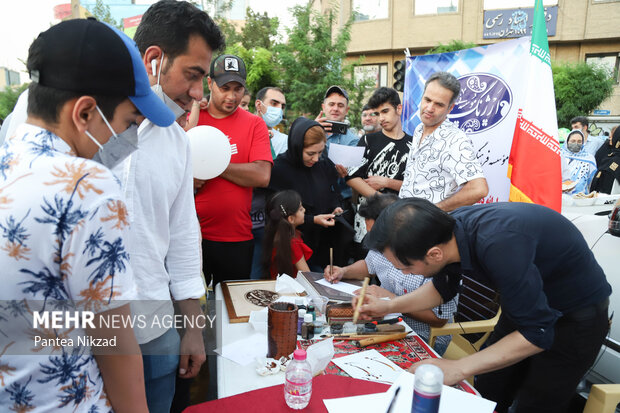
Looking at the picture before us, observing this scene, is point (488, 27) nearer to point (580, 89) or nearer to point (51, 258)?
point (580, 89)

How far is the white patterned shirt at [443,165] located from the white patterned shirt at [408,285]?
22.2 inches

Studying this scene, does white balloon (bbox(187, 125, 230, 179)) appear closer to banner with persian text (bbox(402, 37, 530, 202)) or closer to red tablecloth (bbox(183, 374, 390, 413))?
red tablecloth (bbox(183, 374, 390, 413))

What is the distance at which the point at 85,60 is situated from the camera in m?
0.75

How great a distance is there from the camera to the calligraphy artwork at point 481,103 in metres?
3.46

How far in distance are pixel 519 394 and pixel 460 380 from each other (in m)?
0.63

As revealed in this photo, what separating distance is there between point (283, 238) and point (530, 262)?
5.08 feet

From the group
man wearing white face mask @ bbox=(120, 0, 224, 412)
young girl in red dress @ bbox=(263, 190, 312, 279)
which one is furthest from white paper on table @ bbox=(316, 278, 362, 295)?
man wearing white face mask @ bbox=(120, 0, 224, 412)

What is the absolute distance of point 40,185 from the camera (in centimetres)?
66

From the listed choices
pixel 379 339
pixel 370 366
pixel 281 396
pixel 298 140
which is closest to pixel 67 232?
pixel 281 396

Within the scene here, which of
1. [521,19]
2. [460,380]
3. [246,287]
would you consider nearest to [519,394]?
[460,380]

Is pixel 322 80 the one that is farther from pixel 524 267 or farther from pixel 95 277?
pixel 95 277

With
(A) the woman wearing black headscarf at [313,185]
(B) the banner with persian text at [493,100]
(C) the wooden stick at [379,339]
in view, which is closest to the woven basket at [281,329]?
(C) the wooden stick at [379,339]

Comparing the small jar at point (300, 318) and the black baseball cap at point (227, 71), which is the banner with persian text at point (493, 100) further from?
the small jar at point (300, 318)

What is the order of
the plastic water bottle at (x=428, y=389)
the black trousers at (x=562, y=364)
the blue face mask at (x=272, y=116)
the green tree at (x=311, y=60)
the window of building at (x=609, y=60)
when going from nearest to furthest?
the plastic water bottle at (x=428, y=389) → the black trousers at (x=562, y=364) → the blue face mask at (x=272, y=116) → the green tree at (x=311, y=60) → the window of building at (x=609, y=60)
